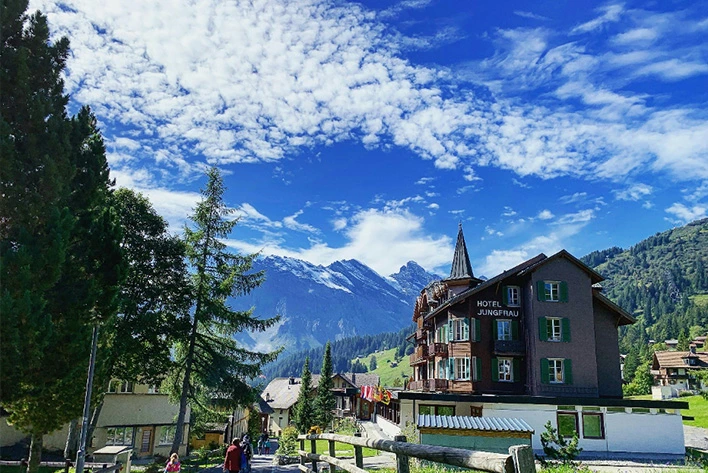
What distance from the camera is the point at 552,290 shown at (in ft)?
136

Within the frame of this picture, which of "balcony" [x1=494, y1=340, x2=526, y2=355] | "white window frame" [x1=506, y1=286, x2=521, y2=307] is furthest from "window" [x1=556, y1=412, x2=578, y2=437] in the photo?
"white window frame" [x1=506, y1=286, x2=521, y2=307]

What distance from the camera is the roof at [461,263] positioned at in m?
49.7

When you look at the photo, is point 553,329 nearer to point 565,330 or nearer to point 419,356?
point 565,330

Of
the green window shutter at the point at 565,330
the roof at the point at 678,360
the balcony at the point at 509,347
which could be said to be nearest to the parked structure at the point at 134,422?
the balcony at the point at 509,347

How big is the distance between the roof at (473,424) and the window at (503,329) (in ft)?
84.0

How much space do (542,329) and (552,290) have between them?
336cm

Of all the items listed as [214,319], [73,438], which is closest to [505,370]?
[214,319]

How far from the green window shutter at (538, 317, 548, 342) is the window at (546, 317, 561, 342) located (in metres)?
0.27

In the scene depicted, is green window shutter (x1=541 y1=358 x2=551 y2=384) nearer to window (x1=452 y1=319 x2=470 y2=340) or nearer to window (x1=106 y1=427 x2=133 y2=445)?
window (x1=452 y1=319 x2=470 y2=340)

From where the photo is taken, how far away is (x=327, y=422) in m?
65.9

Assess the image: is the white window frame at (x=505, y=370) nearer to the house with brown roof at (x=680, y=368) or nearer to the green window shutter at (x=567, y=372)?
the green window shutter at (x=567, y=372)

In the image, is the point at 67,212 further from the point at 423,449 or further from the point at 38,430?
the point at 423,449

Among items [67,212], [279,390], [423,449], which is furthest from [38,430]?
[279,390]

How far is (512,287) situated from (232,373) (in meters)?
23.8
